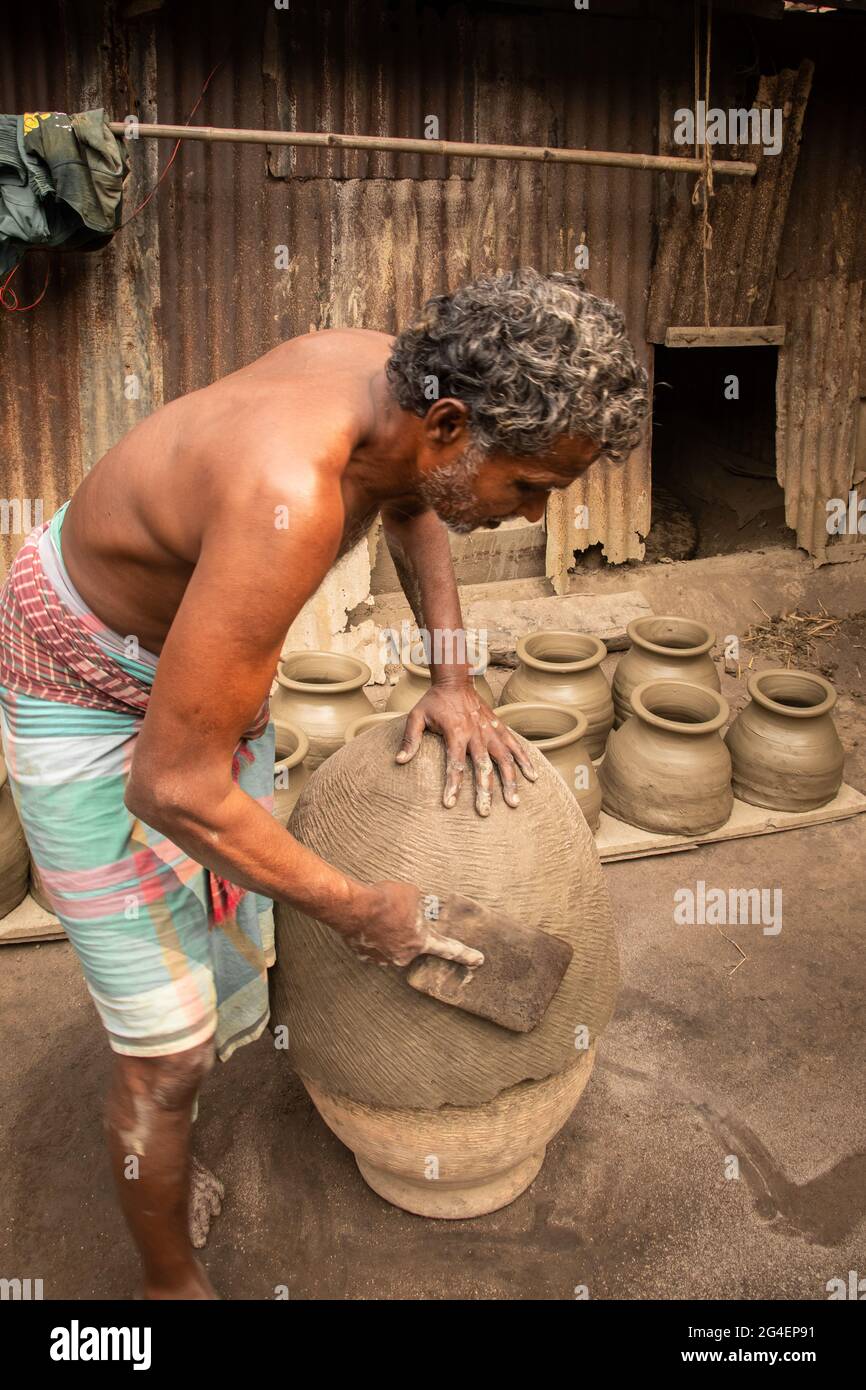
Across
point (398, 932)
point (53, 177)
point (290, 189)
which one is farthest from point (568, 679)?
point (53, 177)

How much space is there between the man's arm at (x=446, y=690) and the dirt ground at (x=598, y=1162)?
1.20 metres

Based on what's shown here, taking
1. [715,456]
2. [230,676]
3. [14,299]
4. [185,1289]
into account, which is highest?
[14,299]

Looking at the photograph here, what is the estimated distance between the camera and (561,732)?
4141 millimetres

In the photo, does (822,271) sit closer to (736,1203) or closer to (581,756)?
(581,756)

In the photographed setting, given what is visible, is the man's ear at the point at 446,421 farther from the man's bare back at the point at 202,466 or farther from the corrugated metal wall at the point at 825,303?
the corrugated metal wall at the point at 825,303

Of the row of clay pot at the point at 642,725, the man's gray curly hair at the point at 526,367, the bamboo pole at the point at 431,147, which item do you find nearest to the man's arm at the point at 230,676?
the man's gray curly hair at the point at 526,367

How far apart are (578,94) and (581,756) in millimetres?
3515

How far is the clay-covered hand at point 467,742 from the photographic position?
2338 millimetres

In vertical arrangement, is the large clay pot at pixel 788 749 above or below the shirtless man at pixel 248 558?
below

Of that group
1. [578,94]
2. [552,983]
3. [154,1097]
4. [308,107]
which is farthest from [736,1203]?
[578,94]

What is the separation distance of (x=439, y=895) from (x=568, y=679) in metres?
2.57

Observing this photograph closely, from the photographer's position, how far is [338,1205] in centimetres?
281

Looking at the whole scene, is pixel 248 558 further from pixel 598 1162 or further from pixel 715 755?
pixel 715 755

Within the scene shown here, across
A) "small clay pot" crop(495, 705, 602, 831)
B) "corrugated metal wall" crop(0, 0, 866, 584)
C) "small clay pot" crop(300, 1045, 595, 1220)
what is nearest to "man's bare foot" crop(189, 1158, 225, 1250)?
"small clay pot" crop(300, 1045, 595, 1220)
